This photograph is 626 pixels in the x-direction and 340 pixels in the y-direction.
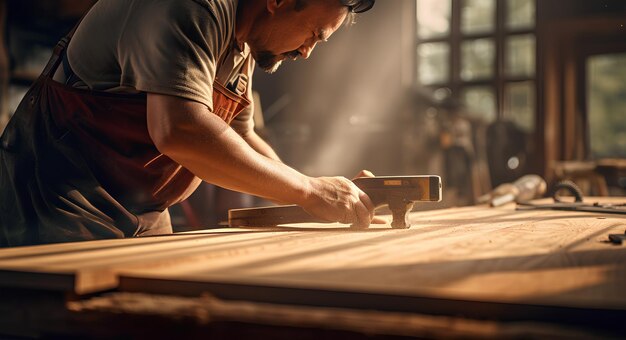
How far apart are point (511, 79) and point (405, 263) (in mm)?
6800

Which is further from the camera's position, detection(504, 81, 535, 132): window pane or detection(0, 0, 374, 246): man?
detection(504, 81, 535, 132): window pane

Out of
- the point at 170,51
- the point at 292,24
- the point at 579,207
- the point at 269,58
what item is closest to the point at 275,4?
the point at 292,24

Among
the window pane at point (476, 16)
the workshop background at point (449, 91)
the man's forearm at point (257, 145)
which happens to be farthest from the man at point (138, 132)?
the window pane at point (476, 16)

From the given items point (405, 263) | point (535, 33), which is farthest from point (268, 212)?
point (535, 33)

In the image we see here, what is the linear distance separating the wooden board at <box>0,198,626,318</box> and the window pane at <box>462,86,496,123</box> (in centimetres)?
626

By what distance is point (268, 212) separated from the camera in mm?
1759

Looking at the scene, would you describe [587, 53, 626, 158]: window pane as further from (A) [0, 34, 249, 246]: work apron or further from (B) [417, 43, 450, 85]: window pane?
(A) [0, 34, 249, 246]: work apron

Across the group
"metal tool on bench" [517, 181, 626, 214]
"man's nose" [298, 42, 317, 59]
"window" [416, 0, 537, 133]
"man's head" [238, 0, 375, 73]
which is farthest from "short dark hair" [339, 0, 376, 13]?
"window" [416, 0, 537, 133]

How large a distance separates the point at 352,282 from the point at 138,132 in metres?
0.96

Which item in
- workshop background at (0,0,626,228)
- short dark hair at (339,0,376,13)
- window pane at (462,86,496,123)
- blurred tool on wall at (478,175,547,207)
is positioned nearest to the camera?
short dark hair at (339,0,376,13)

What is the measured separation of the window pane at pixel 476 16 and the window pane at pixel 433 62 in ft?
1.11

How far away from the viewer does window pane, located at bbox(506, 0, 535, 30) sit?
7246 millimetres

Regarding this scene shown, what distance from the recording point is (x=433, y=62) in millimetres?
7867

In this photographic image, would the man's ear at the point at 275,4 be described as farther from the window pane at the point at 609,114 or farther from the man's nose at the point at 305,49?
the window pane at the point at 609,114
